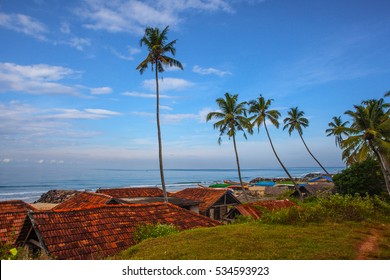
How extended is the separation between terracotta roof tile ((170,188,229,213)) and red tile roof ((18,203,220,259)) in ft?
32.4

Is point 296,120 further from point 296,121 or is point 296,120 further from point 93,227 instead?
point 93,227

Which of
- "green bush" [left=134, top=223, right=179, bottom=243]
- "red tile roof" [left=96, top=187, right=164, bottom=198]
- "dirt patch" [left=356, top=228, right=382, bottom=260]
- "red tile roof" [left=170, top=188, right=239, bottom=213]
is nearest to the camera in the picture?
"dirt patch" [left=356, top=228, right=382, bottom=260]

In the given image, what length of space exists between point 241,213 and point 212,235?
34.2ft

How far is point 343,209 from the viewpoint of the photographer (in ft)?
29.8

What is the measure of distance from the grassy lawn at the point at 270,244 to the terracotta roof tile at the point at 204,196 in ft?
46.1

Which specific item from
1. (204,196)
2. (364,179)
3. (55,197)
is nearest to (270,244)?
(204,196)

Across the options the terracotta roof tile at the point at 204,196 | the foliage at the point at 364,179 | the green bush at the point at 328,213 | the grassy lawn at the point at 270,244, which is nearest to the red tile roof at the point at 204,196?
the terracotta roof tile at the point at 204,196

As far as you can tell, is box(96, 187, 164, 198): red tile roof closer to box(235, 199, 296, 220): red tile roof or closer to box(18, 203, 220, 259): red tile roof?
box(235, 199, 296, 220): red tile roof

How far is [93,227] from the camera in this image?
941cm

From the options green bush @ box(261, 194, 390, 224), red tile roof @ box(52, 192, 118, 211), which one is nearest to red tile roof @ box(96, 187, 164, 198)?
red tile roof @ box(52, 192, 118, 211)

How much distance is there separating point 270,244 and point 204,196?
709 inches

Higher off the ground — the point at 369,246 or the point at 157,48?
the point at 157,48

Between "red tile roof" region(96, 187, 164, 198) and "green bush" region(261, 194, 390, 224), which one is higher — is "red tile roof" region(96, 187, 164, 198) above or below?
below

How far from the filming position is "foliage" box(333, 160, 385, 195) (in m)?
22.9
